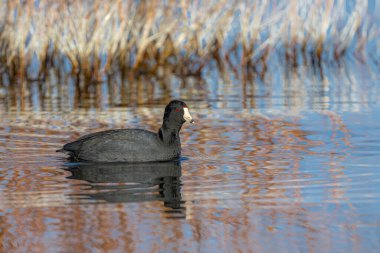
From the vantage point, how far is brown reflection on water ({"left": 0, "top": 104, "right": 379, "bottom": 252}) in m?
7.84

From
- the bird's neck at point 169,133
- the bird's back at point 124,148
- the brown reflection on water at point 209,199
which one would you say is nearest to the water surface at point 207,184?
the brown reflection on water at point 209,199

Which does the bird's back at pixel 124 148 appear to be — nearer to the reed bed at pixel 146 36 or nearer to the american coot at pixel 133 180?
the american coot at pixel 133 180

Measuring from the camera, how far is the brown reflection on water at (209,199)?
784 centimetres

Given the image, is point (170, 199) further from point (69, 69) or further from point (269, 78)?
point (69, 69)

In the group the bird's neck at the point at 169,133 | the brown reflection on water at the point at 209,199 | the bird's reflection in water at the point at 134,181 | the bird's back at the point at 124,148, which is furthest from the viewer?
the bird's neck at the point at 169,133

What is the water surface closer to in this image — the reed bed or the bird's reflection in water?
the bird's reflection in water

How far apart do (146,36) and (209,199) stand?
44.0ft

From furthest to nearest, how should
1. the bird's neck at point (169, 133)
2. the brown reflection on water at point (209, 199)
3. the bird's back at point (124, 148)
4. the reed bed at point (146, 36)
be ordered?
the reed bed at point (146, 36) → the bird's neck at point (169, 133) → the bird's back at point (124, 148) → the brown reflection on water at point (209, 199)

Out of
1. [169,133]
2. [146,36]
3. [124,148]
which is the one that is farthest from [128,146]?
[146,36]

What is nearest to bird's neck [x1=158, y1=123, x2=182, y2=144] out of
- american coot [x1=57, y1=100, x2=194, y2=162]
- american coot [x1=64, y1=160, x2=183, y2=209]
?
american coot [x1=57, y1=100, x2=194, y2=162]

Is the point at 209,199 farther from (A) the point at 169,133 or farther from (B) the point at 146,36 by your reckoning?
(B) the point at 146,36

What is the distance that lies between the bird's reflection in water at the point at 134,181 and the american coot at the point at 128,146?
90 mm

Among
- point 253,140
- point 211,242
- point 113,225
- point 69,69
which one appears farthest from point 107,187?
point 69,69

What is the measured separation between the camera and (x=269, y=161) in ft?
39.0
